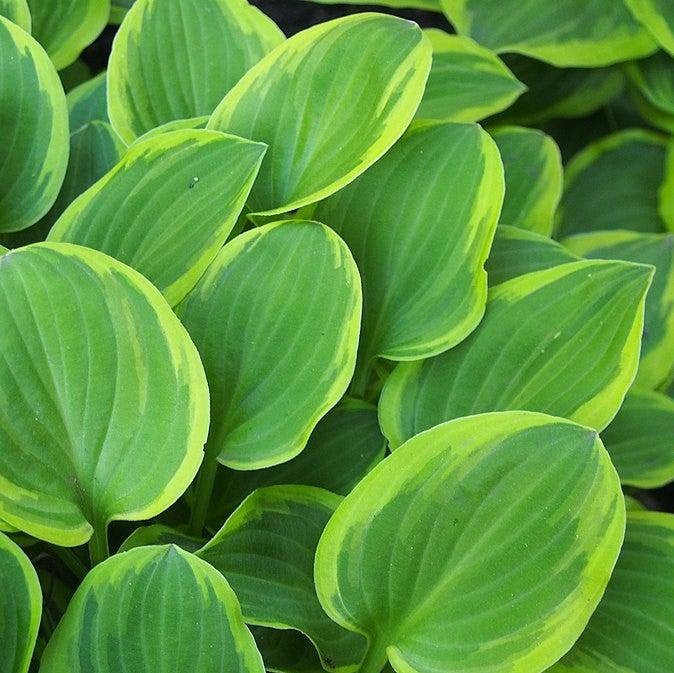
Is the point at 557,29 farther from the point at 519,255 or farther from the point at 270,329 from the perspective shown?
the point at 270,329

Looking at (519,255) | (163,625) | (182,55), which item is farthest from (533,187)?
(163,625)

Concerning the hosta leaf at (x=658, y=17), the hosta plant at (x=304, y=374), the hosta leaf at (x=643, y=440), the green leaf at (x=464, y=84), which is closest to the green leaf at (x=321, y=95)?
the hosta plant at (x=304, y=374)

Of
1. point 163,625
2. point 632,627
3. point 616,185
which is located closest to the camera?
point 163,625

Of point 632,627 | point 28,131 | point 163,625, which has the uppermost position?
point 28,131

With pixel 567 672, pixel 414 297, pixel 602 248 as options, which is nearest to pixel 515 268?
pixel 414 297

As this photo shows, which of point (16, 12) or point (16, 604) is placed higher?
point (16, 12)

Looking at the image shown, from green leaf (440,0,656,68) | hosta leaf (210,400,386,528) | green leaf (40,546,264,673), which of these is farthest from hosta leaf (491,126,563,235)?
green leaf (40,546,264,673)

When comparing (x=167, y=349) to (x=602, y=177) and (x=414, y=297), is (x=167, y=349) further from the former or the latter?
(x=602, y=177)
